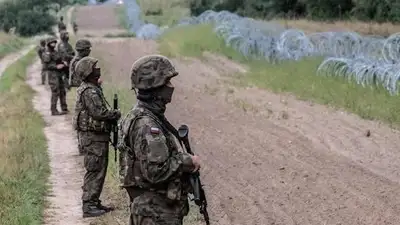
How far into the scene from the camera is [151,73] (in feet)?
15.4

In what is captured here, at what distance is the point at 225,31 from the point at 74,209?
18762mm

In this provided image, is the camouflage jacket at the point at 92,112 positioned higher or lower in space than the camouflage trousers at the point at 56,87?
higher

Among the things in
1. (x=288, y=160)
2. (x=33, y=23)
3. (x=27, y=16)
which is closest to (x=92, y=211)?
(x=288, y=160)

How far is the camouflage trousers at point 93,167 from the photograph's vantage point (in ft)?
26.2

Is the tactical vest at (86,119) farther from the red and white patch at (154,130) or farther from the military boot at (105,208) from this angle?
the red and white patch at (154,130)

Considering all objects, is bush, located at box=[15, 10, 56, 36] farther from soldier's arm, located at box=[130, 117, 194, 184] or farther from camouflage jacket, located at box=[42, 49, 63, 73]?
soldier's arm, located at box=[130, 117, 194, 184]

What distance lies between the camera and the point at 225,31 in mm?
26906

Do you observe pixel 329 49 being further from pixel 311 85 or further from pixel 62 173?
pixel 62 173

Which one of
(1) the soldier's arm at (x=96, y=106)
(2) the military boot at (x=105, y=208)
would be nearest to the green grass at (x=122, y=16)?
(2) the military boot at (x=105, y=208)

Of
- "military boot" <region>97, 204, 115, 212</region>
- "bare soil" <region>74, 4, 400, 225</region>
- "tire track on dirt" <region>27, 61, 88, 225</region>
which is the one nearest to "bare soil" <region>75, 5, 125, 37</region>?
"tire track on dirt" <region>27, 61, 88, 225</region>

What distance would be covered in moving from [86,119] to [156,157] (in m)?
3.58

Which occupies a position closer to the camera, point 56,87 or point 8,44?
point 56,87

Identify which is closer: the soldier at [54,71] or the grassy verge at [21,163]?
the grassy verge at [21,163]

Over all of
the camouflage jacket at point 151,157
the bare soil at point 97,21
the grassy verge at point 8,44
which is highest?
the camouflage jacket at point 151,157
